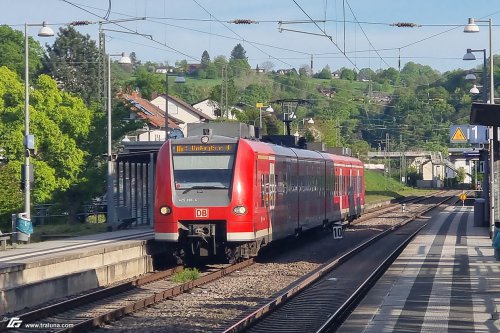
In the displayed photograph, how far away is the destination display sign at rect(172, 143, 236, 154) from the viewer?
22.0 metres

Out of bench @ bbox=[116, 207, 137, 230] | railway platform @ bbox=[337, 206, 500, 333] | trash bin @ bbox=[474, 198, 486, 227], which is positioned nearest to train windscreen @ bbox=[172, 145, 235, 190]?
railway platform @ bbox=[337, 206, 500, 333]

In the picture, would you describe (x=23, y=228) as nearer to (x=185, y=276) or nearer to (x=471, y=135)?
(x=185, y=276)

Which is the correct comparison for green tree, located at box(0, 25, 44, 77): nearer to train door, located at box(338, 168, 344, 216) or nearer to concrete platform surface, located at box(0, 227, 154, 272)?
train door, located at box(338, 168, 344, 216)

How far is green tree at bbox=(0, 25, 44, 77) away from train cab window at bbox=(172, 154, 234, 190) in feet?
271

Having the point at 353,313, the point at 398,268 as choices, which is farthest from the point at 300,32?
the point at 353,313

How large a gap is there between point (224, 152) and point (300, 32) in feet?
36.0

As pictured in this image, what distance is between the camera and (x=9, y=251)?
24.1 m

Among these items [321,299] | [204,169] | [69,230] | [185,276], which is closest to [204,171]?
[204,169]

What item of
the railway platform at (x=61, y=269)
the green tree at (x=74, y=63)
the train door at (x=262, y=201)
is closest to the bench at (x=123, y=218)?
the railway platform at (x=61, y=269)

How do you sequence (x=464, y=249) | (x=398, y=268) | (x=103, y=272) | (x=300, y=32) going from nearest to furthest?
(x=103, y=272) < (x=398, y=268) < (x=464, y=249) < (x=300, y=32)

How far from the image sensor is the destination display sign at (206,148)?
22031 millimetres

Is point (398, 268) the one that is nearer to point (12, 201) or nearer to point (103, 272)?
point (103, 272)

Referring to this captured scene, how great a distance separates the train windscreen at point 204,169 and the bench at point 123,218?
12.1 metres

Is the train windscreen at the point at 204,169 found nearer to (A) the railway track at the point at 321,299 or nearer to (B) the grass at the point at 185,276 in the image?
(B) the grass at the point at 185,276
